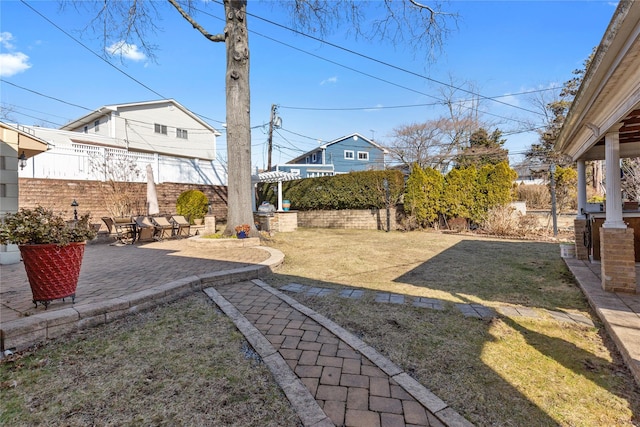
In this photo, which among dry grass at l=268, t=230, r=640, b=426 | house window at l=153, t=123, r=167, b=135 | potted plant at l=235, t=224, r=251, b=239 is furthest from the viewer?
house window at l=153, t=123, r=167, b=135

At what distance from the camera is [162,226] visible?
8852mm

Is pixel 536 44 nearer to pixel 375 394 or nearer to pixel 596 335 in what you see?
pixel 596 335

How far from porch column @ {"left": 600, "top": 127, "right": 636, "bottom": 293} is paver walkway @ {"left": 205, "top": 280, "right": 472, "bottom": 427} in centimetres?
328

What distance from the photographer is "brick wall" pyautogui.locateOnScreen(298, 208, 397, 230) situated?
42.7 ft

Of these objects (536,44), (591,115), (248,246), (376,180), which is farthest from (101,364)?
(536,44)

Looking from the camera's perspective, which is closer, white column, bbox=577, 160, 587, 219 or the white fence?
white column, bbox=577, 160, 587, 219

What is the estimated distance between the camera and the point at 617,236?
3580mm

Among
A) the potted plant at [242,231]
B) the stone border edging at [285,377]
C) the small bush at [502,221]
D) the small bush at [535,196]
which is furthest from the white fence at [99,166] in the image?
the small bush at [535,196]

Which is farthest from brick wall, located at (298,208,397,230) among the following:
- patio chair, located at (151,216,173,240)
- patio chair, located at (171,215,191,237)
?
patio chair, located at (151,216,173,240)

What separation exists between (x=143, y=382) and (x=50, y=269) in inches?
67.2

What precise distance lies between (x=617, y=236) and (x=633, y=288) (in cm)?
61

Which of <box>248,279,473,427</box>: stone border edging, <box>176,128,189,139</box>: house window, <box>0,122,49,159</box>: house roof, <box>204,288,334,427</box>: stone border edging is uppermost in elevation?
<box>176,128,189,139</box>: house window

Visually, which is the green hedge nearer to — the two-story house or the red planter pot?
the red planter pot

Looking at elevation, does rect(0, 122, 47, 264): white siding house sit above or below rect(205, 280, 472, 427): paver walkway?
above
